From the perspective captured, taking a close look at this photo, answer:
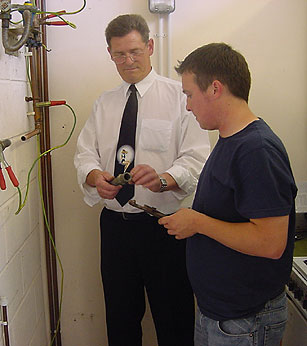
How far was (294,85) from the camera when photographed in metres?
2.23

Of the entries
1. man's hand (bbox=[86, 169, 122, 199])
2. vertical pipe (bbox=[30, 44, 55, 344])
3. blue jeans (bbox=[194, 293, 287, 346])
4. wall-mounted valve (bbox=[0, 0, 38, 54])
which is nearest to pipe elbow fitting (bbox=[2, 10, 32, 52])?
wall-mounted valve (bbox=[0, 0, 38, 54])

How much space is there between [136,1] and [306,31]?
893mm

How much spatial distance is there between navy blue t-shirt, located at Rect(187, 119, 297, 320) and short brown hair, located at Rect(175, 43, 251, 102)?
0.39 ft

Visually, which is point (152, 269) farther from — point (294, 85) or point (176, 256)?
point (294, 85)

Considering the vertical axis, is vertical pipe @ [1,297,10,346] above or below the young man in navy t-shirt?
below

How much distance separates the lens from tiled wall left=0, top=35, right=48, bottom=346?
165cm

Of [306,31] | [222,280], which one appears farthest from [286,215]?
[306,31]

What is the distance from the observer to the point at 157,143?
6.15 feet

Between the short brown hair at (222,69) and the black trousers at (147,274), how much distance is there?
2.71 ft

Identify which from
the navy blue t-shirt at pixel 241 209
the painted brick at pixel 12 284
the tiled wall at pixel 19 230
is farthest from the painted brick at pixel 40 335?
the navy blue t-shirt at pixel 241 209

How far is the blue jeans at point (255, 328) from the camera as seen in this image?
1233mm

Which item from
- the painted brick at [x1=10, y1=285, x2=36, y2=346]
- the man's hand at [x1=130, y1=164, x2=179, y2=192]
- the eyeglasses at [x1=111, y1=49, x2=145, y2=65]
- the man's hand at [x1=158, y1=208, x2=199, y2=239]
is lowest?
the painted brick at [x1=10, y1=285, x2=36, y2=346]

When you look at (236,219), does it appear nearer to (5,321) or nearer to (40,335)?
(5,321)

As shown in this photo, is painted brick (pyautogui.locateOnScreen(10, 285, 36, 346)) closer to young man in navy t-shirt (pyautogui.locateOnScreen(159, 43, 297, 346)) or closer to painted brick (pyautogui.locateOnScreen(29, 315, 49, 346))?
painted brick (pyautogui.locateOnScreen(29, 315, 49, 346))
